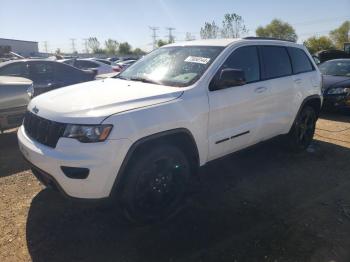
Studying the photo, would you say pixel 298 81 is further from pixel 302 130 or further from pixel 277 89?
pixel 302 130

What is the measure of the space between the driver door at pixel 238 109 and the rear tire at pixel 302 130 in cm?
122

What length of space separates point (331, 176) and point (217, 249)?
2561mm

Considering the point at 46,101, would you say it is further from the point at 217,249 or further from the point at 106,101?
the point at 217,249

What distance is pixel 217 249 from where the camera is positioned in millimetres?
3146

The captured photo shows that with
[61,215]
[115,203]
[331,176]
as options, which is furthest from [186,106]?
[331,176]

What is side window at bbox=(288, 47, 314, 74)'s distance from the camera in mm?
5355

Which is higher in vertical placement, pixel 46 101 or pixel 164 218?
pixel 46 101

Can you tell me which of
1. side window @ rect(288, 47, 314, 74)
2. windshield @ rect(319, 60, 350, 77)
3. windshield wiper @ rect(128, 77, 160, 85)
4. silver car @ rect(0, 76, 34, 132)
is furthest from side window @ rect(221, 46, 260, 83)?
windshield @ rect(319, 60, 350, 77)

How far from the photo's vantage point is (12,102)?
18.1 feet

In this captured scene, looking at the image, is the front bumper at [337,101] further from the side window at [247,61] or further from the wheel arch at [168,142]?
the wheel arch at [168,142]

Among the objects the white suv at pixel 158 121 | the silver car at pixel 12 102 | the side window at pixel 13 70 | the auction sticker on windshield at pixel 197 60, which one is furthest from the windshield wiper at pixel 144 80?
the side window at pixel 13 70

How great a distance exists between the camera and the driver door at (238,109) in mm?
3850

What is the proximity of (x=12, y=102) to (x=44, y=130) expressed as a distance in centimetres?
266

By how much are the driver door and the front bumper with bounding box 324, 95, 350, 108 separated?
200 inches
